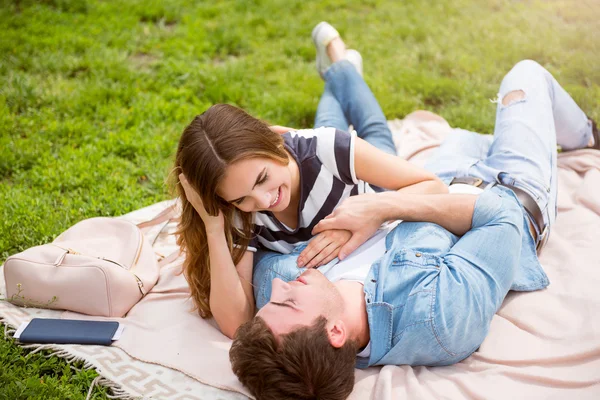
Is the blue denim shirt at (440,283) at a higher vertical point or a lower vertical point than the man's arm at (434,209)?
lower

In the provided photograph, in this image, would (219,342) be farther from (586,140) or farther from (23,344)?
Answer: (586,140)

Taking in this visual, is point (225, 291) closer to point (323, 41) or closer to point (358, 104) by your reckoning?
point (358, 104)

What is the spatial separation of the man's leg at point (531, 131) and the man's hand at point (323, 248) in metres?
1.15

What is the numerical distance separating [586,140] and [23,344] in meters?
4.23

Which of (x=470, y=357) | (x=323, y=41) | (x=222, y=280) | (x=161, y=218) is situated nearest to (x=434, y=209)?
(x=470, y=357)

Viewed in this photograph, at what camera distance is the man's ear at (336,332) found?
2.77 metres

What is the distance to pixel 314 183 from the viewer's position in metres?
3.51

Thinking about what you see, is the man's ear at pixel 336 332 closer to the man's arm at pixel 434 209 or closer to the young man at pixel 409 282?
the young man at pixel 409 282

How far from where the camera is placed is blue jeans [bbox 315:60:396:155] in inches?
181

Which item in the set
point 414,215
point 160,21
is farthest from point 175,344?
point 160,21

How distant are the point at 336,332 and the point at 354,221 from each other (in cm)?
77

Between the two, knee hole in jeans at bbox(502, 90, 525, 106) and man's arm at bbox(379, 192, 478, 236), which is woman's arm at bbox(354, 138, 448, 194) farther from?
knee hole in jeans at bbox(502, 90, 525, 106)

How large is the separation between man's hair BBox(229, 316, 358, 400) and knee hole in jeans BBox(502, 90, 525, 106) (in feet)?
7.50

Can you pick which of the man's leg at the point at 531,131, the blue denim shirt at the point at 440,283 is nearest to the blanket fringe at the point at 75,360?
the blue denim shirt at the point at 440,283
